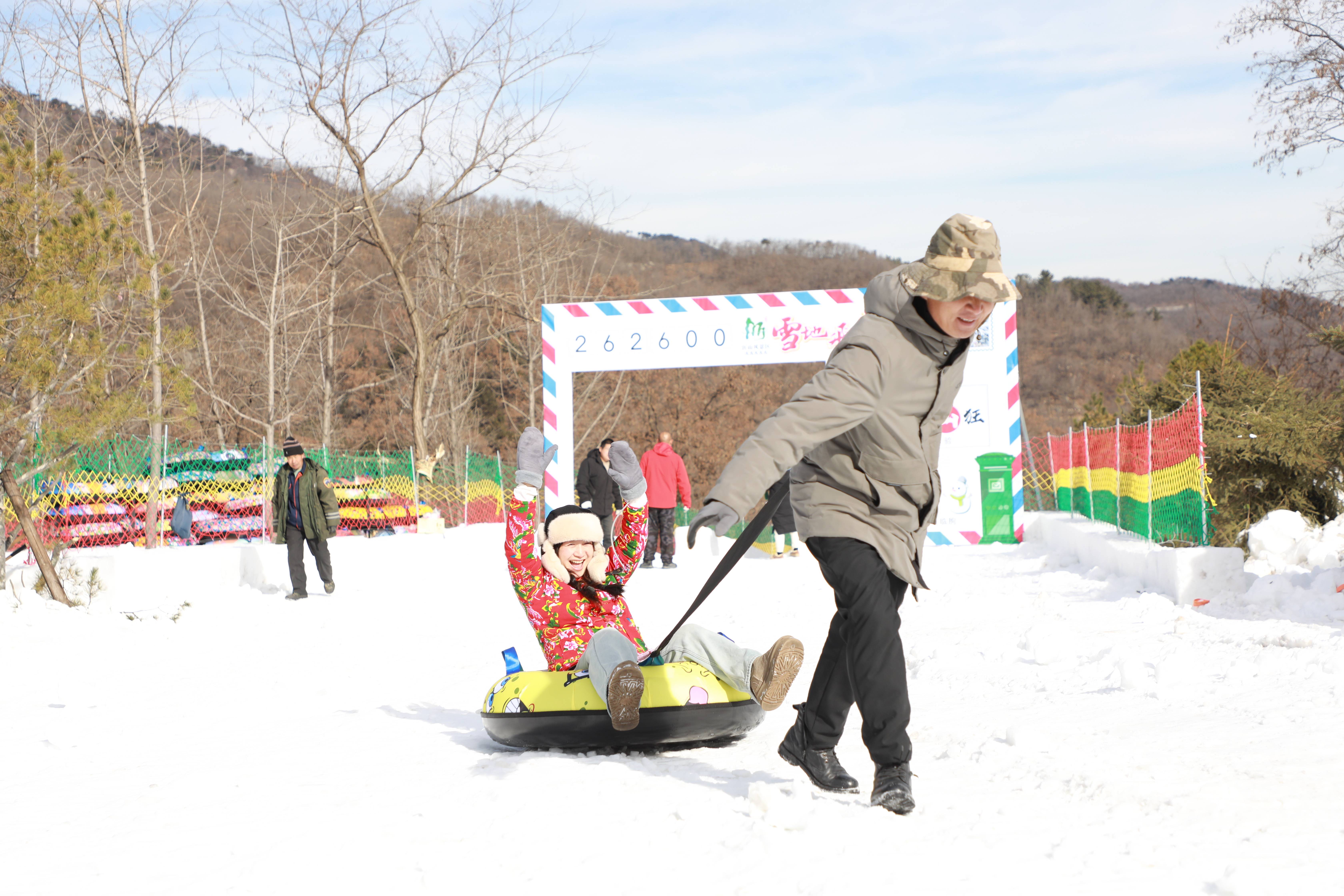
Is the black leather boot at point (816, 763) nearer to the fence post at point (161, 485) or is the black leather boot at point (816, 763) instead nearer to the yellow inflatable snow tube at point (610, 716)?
the yellow inflatable snow tube at point (610, 716)

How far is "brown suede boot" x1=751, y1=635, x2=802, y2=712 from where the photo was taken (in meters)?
4.33

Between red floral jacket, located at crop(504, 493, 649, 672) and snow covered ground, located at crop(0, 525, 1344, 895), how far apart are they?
1.71ft

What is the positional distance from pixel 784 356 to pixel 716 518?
540 inches

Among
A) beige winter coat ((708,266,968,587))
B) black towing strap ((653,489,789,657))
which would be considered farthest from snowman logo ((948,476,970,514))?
beige winter coat ((708,266,968,587))

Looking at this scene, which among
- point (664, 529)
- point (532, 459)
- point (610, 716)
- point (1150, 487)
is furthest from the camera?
point (664, 529)

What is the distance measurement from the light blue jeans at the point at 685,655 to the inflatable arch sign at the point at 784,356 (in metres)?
11.4

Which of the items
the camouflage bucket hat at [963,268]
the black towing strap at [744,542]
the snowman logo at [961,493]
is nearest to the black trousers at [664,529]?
the snowman logo at [961,493]

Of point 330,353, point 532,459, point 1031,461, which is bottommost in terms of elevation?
point 1031,461

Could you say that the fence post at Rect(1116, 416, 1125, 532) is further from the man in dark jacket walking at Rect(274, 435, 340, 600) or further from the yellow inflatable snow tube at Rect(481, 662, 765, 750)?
the yellow inflatable snow tube at Rect(481, 662, 765, 750)

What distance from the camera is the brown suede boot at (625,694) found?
4.43m

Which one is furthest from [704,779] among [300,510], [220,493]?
[220,493]

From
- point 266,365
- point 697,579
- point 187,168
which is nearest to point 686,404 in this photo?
point 266,365

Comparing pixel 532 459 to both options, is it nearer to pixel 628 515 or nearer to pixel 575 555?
pixel 575 555

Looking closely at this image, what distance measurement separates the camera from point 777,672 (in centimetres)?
433
